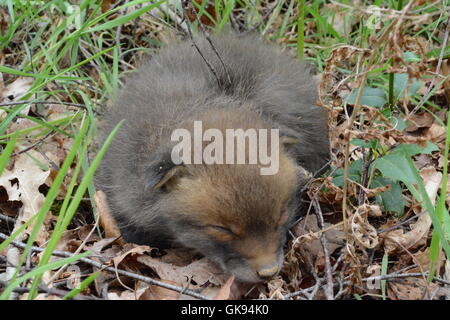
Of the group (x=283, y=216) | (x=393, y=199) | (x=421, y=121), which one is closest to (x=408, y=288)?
(x=393, y=199)

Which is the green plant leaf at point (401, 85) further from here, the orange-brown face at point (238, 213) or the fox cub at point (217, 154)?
the orange-brown face at point (238, 213)

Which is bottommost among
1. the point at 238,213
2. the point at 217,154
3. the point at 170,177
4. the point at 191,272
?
the point at 191,272

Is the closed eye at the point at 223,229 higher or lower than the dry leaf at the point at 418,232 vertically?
higher

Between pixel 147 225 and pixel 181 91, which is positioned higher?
pixel 181 91

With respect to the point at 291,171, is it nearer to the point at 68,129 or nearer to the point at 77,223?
the point at 77,223

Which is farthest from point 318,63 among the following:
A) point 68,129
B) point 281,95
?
point 68,129

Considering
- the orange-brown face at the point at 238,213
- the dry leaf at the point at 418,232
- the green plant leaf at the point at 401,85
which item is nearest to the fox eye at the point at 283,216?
the orange-brown face at the point at 238,213

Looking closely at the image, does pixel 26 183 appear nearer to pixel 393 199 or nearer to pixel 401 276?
pixel 393 199

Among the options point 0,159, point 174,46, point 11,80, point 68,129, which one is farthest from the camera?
point 11,80
